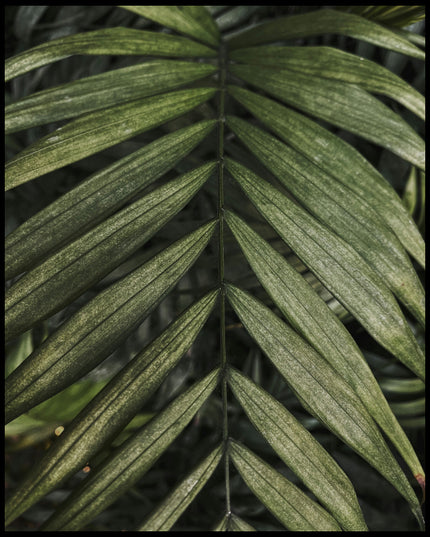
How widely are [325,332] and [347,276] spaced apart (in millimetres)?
46

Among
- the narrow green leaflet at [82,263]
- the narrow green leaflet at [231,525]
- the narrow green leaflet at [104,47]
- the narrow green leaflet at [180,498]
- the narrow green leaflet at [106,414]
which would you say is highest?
the narrow green leaflet at [104,47]

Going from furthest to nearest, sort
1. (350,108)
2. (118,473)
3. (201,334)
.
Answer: (201,334) < (350,108) < (118,473)

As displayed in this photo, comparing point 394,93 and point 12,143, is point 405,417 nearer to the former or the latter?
point 394,93

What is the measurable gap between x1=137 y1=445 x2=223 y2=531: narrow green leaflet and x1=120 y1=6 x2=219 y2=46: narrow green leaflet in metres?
0.42

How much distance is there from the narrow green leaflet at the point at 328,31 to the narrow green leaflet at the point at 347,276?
0.19 m

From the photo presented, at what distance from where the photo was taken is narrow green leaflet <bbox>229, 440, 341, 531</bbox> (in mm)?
300

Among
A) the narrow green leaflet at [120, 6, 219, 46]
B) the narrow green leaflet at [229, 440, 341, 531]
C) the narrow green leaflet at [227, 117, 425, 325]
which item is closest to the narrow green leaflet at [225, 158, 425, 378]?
the narrow green leaflet at [227, 117, 425, 325]

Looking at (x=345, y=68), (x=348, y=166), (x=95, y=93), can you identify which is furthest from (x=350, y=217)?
(x=95, y=93)

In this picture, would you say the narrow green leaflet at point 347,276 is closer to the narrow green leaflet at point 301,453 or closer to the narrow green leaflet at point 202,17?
the narrow green leaflet at point 301,453

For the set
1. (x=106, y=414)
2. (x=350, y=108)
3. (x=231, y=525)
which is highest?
(x=350, y=108)

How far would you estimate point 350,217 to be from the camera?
1.14ft

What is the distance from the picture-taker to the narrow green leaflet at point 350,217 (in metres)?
0.33

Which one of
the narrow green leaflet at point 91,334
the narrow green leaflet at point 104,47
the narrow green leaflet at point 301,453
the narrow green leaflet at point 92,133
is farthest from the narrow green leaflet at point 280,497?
the narrow green leaflet at point 104,47

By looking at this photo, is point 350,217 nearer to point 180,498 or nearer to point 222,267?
point 222,267
